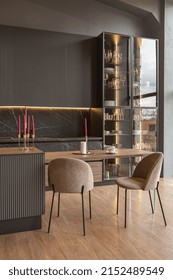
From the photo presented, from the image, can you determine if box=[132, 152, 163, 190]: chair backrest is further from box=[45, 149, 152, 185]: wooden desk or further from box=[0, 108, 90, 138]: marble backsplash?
box=[0, 108, 90, 138]: marble backsplash

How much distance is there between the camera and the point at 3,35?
4922mm

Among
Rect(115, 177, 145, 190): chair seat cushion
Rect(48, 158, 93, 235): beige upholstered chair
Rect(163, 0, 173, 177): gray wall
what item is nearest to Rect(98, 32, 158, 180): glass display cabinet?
Rect(163, 0, 173, 177): gray wall

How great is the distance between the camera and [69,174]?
2.93 metres

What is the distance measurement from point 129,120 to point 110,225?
111 inches

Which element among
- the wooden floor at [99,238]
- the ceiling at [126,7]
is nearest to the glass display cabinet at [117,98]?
the ceiling at [126,7]

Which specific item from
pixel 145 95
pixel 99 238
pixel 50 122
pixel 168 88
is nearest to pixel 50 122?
pixel 50 122

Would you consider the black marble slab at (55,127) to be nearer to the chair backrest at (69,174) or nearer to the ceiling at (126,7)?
the chair backrest at (69,174)

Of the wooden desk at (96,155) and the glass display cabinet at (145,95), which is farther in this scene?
the glass display cabinet at (145,95)

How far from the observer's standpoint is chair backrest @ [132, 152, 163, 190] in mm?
3141

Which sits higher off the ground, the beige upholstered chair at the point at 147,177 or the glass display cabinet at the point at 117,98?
the glass display cabinet at the point at 117,98

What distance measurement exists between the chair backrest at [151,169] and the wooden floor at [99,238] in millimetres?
486

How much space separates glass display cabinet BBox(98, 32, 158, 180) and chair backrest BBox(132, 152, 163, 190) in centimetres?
178

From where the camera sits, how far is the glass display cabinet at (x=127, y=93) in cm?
548
